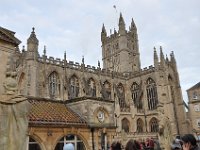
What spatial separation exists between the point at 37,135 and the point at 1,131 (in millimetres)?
9202

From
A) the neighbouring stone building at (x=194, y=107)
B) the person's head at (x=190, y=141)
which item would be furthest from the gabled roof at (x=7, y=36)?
the neighbouring stone building at (x=194, y=107)

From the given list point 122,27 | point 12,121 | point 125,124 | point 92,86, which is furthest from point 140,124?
point 12,121

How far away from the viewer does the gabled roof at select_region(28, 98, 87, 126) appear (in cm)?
1442

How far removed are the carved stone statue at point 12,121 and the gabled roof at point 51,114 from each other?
8.58 meters

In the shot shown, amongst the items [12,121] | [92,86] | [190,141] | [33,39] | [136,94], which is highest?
[33,39]

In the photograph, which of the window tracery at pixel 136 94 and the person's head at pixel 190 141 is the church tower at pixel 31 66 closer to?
the window tracery at pixel 136 94

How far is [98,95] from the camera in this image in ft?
169

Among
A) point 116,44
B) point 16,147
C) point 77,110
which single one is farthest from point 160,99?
point 16,147

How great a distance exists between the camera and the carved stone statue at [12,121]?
5.08 metres

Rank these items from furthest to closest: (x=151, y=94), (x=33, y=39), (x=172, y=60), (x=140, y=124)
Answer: (x=172, y=60), (x=151, y=94), (x=140, y=124), (x=33, y=39)

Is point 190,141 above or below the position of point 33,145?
above

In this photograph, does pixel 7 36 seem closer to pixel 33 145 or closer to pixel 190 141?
A: pixel 33 145

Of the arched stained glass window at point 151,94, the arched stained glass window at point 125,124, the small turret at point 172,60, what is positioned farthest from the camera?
the small turret at point 172,60

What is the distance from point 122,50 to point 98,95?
23.1 meters
